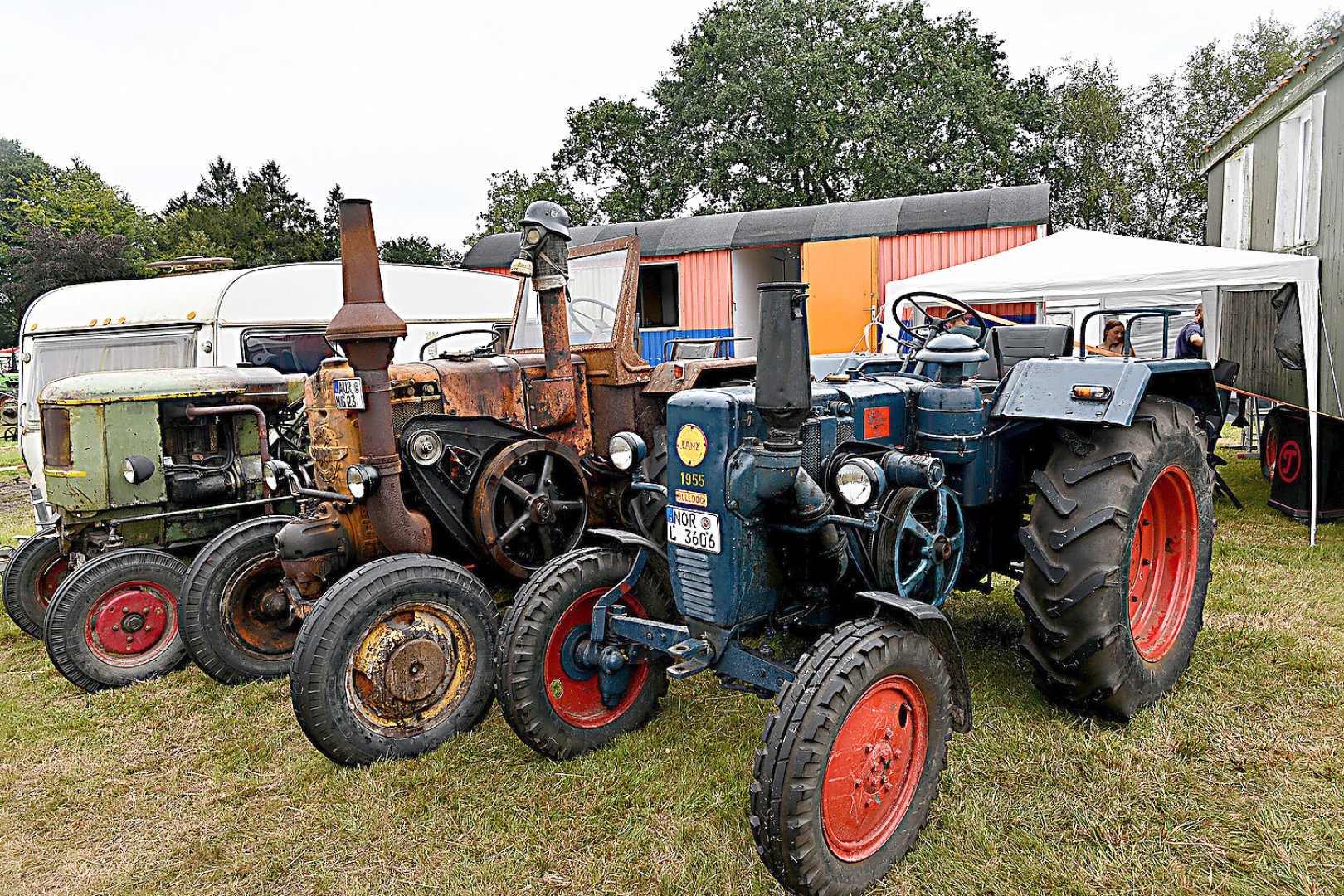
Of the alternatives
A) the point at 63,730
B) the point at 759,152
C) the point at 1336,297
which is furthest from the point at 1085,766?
the point at 759,152

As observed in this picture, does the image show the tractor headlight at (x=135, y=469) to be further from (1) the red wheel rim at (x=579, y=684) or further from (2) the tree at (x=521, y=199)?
(2) the tree at (x=521, y=199)

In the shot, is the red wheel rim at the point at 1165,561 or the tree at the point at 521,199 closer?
the red wheel rim at the point at 1165,561

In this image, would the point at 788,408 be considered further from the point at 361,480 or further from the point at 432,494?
the point at 432,494

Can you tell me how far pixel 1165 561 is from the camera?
3.88 m

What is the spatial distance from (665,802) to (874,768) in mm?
828

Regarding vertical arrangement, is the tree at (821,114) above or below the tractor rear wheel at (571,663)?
above

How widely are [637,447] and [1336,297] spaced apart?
22.1ft

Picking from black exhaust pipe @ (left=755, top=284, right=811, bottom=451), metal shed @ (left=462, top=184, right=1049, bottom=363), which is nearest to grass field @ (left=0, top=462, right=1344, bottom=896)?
black exhaust pipe @ (left=755, top=284, right=811, bottom=451)

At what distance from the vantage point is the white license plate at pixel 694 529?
266cm

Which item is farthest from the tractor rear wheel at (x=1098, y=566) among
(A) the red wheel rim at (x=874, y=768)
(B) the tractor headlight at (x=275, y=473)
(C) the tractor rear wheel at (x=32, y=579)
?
(C) the tractor rear wheel at (x=32, y=579)

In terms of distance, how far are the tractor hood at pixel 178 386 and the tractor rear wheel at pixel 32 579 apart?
38.1 inches

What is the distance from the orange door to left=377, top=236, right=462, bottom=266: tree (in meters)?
25.0

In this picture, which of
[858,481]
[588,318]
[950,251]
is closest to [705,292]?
[950,251]

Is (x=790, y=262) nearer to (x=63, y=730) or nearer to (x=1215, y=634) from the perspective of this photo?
(x=1215, y=634)
